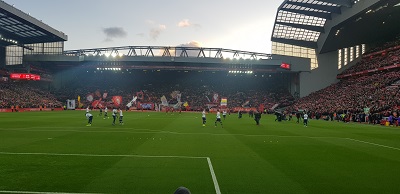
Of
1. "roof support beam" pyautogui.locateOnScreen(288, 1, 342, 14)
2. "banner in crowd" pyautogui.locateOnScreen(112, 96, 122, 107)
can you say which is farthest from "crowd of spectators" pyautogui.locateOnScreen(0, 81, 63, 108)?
"roof support beam" pyautogui.locateOnScreen(288, 1, 342, 14)

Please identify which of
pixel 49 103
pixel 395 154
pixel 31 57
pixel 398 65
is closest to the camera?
pixel 395 154

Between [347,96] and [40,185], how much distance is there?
6478 cm

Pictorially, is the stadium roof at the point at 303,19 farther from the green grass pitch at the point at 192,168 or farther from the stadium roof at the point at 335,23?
the green grass pitch at the point at 192,168

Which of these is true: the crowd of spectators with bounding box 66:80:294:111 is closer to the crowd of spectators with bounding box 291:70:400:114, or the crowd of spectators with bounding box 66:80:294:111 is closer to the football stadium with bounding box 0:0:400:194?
the football stadium with bounding box 0:0:400:194


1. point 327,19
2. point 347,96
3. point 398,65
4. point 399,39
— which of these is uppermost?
point 327,19

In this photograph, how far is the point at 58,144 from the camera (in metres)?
16.9

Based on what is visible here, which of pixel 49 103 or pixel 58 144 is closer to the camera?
pixel 58 144

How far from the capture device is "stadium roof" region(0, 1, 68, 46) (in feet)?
Result: 195

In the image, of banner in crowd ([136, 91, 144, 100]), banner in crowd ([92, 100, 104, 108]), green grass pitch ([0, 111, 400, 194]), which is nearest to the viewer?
green grass pitch ([0, 111, 400, 194])

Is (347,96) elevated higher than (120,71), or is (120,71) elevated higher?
→ (120,71)

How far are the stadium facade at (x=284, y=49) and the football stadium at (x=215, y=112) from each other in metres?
0.29

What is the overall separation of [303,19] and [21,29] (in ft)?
212

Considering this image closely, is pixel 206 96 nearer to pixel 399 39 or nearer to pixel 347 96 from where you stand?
pixel 347 96

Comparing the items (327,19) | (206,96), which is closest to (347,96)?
(327,19)
